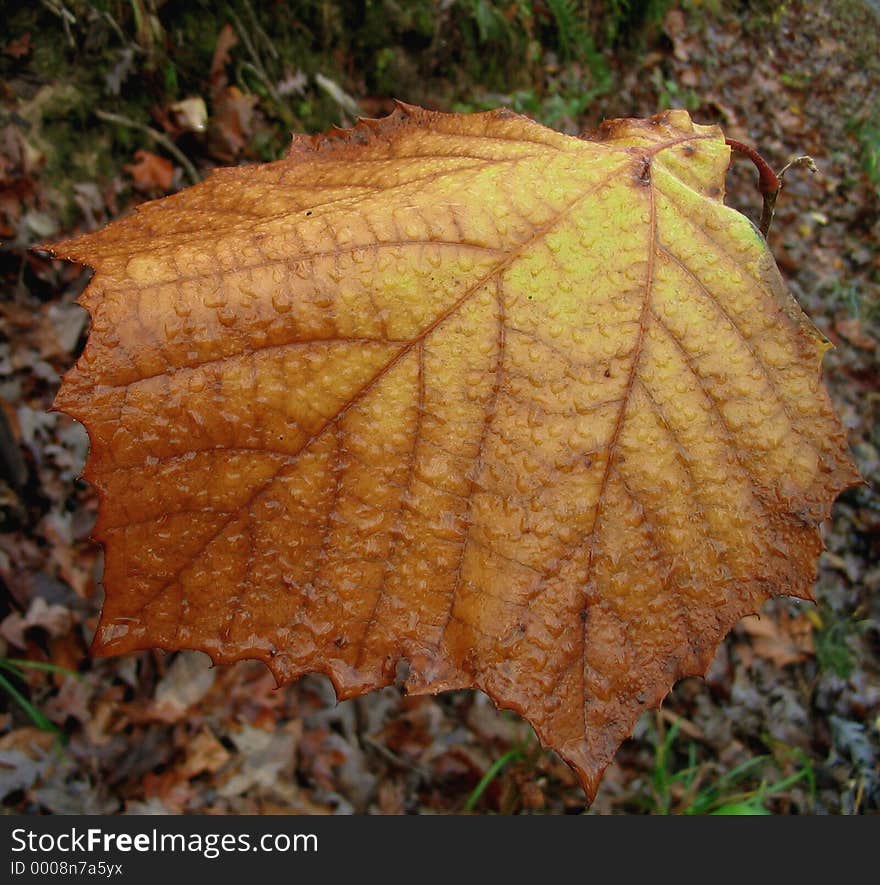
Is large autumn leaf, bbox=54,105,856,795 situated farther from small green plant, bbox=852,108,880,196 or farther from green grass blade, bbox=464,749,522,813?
small green plant, bbox=852,108,880,196

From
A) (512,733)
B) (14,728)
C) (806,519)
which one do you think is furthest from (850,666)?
(14,728)

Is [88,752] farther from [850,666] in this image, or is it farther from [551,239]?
[850,666]

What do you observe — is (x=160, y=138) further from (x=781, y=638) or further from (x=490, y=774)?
Result: (x=781, y=638)

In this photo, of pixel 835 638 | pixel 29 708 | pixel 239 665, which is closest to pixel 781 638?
pixel 835 638

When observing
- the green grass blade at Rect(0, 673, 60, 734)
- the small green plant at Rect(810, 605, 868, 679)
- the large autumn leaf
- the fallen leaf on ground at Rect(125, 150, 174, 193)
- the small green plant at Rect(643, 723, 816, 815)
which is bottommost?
the small green plant at Rect(643, 723, 816, 815)

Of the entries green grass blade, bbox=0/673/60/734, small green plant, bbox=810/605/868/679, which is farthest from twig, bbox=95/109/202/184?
small green plant, bbox=810/605/868/679

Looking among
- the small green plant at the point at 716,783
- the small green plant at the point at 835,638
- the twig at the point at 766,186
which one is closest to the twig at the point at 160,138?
the twig at the point at 766,186
